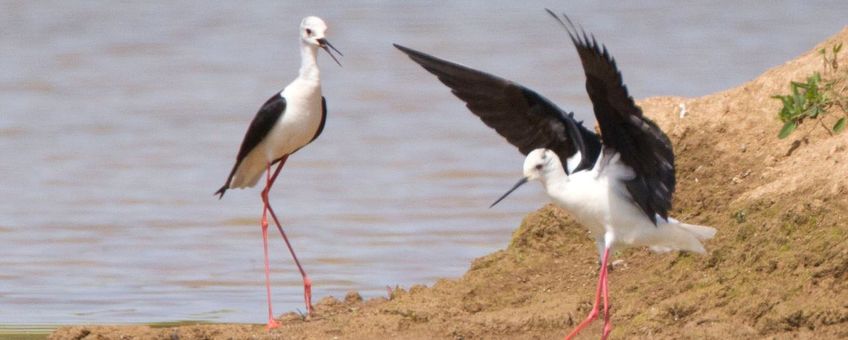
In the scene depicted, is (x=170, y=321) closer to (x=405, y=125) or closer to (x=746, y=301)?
(x=746, y=301)

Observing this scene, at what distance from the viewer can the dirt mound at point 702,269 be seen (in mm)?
6293

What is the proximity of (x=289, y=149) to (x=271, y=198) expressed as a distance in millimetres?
2301

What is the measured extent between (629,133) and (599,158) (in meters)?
0.37

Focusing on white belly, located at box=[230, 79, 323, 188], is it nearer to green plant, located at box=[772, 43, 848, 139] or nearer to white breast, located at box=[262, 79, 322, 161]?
white breast, located at box=[262, 79, 322, 161]

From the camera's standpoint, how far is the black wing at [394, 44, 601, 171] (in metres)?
7.02

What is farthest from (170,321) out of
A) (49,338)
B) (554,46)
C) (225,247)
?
(554,46)

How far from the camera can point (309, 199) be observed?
11.3 meters

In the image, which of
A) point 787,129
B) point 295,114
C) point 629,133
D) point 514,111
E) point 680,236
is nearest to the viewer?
point 629,133

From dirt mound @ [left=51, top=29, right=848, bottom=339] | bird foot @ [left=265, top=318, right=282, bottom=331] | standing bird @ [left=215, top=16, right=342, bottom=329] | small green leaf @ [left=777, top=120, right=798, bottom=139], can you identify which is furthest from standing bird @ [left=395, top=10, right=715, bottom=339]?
standing bird @ [left=215, top=16, right=342, bottom=329]

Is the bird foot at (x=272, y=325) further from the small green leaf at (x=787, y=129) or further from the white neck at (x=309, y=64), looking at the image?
the small green leaf at (x=787, y=129)

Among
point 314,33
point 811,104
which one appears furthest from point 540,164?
point 314,33

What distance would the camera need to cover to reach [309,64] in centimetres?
895

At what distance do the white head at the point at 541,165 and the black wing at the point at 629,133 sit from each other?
0.25 m

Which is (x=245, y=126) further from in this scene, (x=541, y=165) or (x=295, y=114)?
(x=541, y=165)
